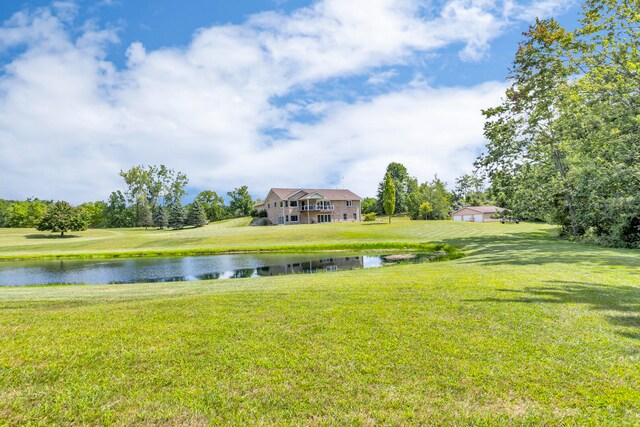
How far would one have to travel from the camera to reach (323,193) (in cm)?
7050

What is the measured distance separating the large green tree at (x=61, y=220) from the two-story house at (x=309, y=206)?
1292 inches

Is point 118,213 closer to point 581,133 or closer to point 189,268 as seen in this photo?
point 189,268

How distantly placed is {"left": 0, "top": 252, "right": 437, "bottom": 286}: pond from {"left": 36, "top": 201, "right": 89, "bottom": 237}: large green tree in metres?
29.1

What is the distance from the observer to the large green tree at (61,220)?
55.2 metres

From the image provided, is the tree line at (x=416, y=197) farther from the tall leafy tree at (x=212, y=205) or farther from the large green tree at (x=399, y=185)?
the tall leafy tree at (x=212, y=205)

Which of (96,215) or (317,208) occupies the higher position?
(96,215)

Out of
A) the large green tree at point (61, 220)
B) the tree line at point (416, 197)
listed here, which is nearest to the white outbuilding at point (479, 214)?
the tree line at point (416, 197)

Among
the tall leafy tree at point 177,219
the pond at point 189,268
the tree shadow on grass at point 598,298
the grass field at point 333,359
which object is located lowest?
the pond at point 189,268

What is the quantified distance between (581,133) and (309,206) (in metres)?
A: 50.6

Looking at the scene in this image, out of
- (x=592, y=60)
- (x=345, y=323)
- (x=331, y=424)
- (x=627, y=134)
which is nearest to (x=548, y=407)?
(x=331, y=424)

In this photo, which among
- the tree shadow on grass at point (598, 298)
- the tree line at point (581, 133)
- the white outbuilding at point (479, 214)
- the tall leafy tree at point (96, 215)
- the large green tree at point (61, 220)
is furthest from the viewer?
the tall leafy tree at point (96, 215)

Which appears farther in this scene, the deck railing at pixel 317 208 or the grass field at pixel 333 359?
the deck railing at pixel 317 208

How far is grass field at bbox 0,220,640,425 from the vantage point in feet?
11.3

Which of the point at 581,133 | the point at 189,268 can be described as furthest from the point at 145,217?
the point at 581,133
